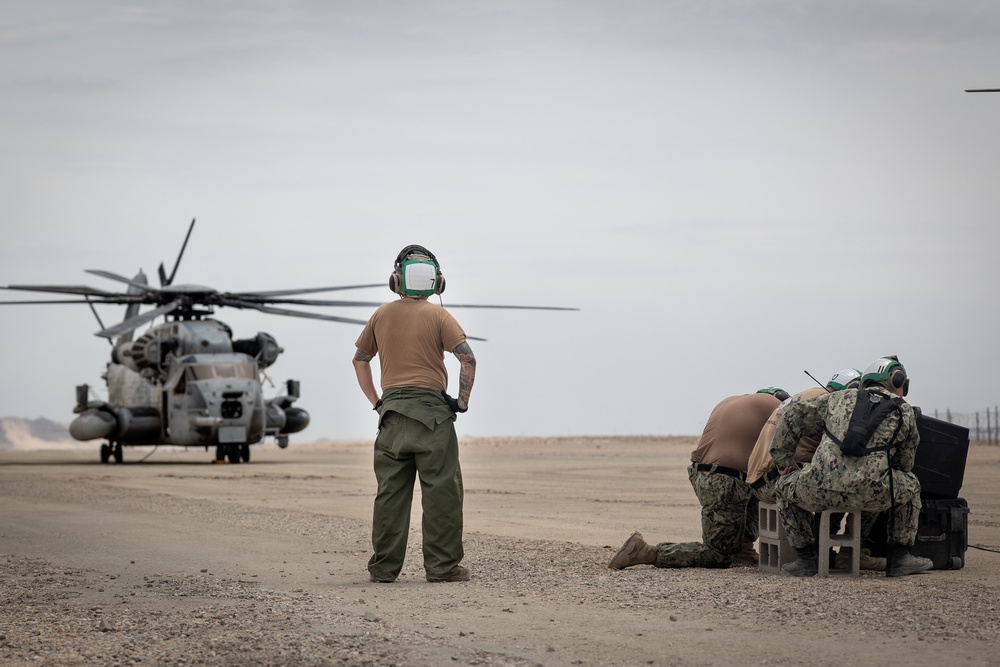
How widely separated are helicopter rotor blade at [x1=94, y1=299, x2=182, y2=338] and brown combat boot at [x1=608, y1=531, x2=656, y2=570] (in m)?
25.9

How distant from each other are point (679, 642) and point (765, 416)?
12.1 ft

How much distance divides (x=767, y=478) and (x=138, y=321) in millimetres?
29107


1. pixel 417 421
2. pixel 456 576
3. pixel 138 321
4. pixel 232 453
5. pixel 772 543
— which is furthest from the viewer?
pixel 232 453

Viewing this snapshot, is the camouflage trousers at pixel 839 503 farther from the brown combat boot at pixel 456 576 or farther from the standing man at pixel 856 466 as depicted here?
the brown combat boot at pixel 456 576

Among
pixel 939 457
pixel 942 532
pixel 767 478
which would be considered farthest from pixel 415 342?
pixel 942 532

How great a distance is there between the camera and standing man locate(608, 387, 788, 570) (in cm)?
976

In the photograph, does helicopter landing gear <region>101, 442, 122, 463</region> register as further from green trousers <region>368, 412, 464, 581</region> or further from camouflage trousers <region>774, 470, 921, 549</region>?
camouflage trousers <region>774, 470, 921, 549</region>

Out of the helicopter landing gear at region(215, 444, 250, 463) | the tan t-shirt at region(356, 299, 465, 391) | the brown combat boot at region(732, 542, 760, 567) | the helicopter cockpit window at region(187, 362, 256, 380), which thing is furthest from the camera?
the helicopter landing gear at region(215, 444, 250, 463)

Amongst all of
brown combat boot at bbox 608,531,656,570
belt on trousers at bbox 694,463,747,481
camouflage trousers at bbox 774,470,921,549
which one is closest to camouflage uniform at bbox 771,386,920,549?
camouflage trousers at bbox 774,470,921,549

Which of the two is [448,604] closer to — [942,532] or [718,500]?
[718,500]

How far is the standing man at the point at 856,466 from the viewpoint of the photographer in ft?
29.6

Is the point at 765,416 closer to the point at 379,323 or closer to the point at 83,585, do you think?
the point at 379,323

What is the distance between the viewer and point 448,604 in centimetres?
809

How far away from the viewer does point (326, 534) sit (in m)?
13.3
